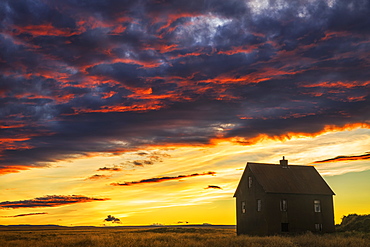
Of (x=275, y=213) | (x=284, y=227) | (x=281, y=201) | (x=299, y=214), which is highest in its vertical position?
(x=281, y=201)

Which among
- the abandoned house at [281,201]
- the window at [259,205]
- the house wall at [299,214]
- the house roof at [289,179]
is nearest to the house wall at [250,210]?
the abandoned house at [281,201]

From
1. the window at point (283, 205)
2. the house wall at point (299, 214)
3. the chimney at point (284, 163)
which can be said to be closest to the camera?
the house wall at point (299, 214)

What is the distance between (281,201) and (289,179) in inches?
158

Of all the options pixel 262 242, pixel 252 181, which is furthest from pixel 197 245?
pixel 252 181

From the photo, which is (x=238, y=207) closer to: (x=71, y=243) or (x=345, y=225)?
(x=345, y=225)

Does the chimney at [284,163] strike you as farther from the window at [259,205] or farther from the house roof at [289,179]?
the window at [259,205]

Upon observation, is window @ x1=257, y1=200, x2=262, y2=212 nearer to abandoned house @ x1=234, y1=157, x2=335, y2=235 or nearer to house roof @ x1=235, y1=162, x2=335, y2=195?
abandoned house @ x1=234, y1=157, x2=335, y2=235

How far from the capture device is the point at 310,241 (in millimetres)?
35281

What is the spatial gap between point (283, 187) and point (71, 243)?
81.8ft

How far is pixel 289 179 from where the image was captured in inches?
1912

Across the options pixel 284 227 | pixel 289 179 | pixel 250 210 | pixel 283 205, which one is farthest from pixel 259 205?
pixel 289 179

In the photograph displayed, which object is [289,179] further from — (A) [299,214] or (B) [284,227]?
(B) [284,227]

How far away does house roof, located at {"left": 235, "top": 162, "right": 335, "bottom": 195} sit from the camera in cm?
4638

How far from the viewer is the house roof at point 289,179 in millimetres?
46375
